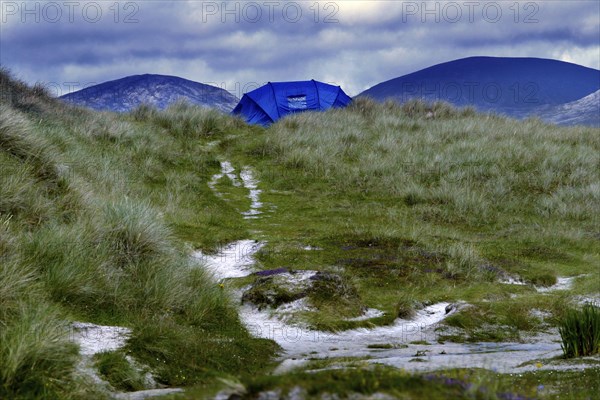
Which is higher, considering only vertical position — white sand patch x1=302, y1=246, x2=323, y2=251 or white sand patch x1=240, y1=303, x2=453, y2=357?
white sand patch x1=302, y1=246, x2=323, y2=251

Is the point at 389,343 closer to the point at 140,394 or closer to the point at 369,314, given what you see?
the point at 369,314

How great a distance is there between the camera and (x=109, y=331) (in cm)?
612

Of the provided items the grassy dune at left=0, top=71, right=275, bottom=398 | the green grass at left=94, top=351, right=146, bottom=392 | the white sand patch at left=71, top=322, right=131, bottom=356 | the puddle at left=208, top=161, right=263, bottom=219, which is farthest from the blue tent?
the green grass at left=94, top=351, right=146, bottom=392

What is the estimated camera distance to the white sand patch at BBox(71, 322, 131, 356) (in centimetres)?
555

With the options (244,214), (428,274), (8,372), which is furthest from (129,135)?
(8,372)

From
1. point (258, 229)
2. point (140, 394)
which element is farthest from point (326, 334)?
point (258, 229)

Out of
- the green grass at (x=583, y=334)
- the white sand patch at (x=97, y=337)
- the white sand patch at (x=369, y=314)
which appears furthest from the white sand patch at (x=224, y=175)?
the green grass at (x=583, y=334)

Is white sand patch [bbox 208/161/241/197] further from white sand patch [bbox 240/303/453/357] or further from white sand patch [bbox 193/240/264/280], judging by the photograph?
white sand patch [bbox 240/303/453/357]

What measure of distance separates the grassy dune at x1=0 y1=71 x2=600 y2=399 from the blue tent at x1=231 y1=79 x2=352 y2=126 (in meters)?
4.97

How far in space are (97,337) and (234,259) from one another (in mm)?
5554

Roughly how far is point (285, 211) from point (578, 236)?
7.08m

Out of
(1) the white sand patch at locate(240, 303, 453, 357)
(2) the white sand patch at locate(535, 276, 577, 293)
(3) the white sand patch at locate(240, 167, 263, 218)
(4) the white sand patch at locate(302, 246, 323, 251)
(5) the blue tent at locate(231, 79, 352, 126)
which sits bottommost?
(2) the white sand patch at locate(535, 276, 577, 293)

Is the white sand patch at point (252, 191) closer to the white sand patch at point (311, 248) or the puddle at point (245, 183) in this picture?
the puddle at point (245, 183)

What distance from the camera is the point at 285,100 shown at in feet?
109
